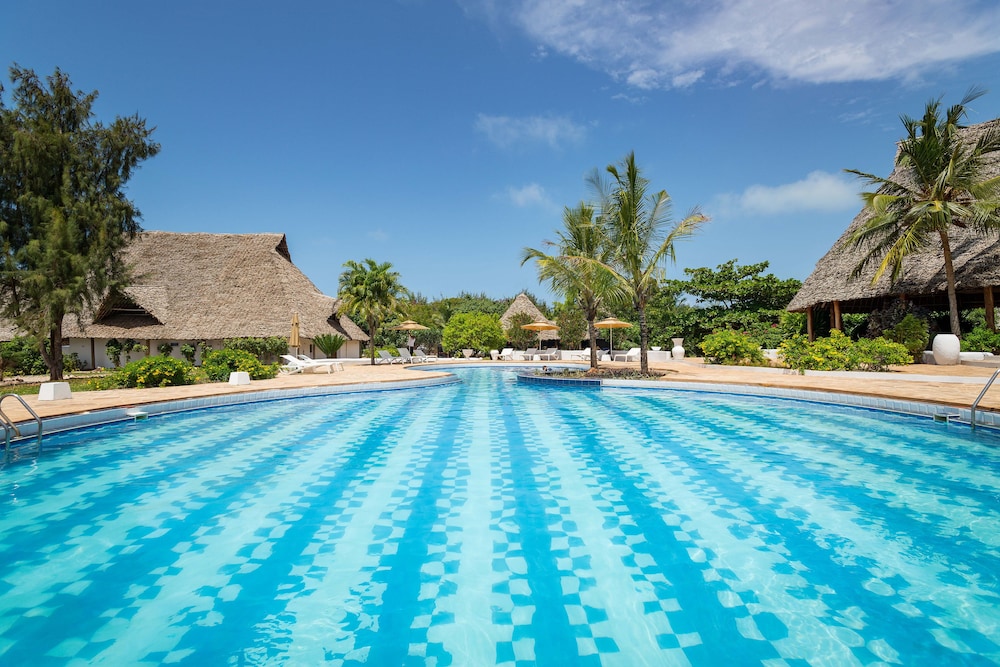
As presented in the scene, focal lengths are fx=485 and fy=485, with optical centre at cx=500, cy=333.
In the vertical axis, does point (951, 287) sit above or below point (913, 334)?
above

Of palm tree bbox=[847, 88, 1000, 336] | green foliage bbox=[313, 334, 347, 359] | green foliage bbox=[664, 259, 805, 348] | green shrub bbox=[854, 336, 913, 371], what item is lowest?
green shrub bbox=[854, 336, 913, 371]

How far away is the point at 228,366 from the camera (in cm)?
1388

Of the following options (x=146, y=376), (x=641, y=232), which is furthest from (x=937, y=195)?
(x=146, y=376)

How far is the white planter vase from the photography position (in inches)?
503

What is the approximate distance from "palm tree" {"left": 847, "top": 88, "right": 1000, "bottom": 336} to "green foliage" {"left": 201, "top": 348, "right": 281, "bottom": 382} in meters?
18.0

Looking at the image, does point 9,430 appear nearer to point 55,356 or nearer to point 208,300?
point 55,356

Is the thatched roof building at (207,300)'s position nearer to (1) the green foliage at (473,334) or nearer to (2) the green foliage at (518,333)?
(1) the green foliage at (473,334)

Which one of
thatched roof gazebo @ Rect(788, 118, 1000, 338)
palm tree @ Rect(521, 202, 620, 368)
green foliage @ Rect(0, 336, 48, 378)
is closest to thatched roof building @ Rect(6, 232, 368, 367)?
green foliage @ Rect(0, 336, 48, 378)

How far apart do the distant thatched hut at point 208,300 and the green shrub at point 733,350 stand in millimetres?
18198

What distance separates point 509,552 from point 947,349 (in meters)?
15.1

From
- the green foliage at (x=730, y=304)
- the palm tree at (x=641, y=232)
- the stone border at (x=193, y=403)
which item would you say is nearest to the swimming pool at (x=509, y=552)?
the stone border at (x=193, y=403)

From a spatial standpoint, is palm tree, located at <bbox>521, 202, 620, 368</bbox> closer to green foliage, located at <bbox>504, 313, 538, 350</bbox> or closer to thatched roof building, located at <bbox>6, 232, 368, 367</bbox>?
thatched roof building, located at <bbox>6, 232, 368, 367</bbox>

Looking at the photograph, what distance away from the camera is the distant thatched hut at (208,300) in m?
21.3

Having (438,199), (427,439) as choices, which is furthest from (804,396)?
(438,199)
